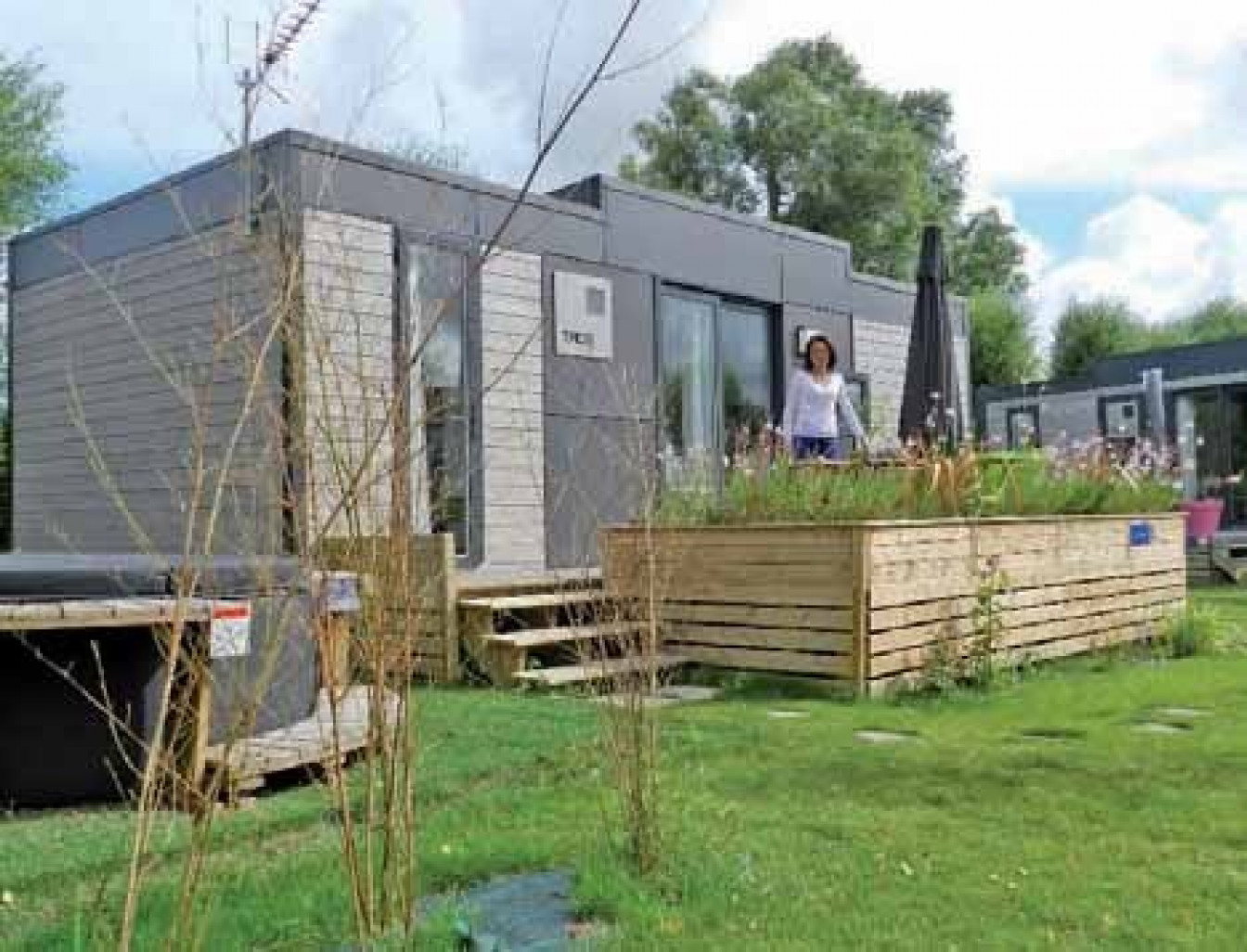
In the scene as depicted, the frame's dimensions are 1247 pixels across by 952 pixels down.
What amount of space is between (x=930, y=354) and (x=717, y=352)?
230 cm

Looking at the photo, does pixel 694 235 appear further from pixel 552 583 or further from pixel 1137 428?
pixel 1137 428

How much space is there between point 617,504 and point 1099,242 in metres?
46.8

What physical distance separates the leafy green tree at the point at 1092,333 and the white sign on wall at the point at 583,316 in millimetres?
24026

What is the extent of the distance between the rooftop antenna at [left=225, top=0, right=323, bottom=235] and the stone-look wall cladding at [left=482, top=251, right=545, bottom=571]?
6.55m

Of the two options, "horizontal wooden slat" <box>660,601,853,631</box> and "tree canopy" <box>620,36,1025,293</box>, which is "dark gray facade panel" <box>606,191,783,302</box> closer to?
"horizontal wooden slat" <box>660,601,853,631</box>

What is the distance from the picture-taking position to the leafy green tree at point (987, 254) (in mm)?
35625

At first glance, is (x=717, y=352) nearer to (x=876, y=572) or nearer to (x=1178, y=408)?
(x=876, y=572)

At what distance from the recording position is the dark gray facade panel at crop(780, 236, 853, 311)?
11407 millimetres

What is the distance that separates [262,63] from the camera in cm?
179

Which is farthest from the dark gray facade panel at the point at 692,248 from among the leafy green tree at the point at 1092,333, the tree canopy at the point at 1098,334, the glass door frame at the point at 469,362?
the leafy green tree at the point at 1092,333

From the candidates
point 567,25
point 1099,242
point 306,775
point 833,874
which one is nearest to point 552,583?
point 306,775

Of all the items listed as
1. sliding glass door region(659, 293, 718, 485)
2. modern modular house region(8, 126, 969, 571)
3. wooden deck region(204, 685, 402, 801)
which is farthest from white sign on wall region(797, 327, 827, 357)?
wooden deck region(204, 685, 402, 801)

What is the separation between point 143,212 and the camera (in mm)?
8750

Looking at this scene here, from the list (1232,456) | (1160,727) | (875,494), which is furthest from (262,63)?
(1232,456)
